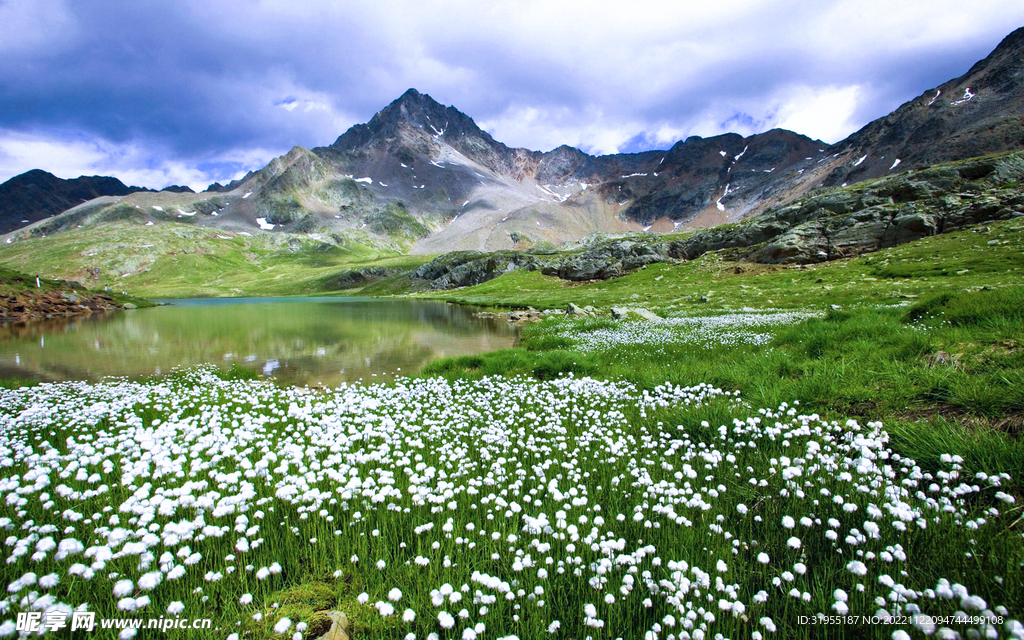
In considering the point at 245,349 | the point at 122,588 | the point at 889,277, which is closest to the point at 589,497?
the point at 122,588

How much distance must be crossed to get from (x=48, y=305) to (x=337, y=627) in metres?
62.9

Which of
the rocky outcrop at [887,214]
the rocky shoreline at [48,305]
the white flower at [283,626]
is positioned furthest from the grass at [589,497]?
the rocky outcrop at [887,214]

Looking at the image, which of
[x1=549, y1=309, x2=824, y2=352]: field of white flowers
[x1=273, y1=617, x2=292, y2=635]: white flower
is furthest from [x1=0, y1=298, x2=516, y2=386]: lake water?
[x1=273, y1=617, x2=292, y2=635]: white flower

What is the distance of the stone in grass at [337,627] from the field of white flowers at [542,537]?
0.12 m

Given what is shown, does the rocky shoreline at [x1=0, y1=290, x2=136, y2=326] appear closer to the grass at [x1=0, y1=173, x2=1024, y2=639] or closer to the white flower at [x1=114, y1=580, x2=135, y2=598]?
the grass at [x1=0, y1=173, x2=1024, y2=639]

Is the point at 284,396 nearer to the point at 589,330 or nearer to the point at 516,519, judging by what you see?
the point at 516,519

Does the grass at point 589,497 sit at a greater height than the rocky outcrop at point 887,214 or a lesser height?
lesser

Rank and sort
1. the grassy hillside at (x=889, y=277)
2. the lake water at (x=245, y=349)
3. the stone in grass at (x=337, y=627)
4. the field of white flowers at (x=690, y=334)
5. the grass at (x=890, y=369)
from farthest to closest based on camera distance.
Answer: the grassy hillside at (x=889, y=277) < the lake water at (x=245, y=349) < the field of white flowers at (x=690, y=334) < the grass at (x=890, y=369) < the stone in grass at (x=337, y=627)

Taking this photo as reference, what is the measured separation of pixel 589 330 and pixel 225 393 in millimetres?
18935

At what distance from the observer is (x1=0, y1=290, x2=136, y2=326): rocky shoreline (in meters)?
38.2

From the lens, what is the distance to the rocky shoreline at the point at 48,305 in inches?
1502

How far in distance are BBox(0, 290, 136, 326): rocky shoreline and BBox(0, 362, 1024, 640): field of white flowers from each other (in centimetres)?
4849

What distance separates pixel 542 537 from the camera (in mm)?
4234

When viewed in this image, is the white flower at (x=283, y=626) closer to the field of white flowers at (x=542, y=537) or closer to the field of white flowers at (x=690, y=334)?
the field of white flowers at (x=542, y=537)
